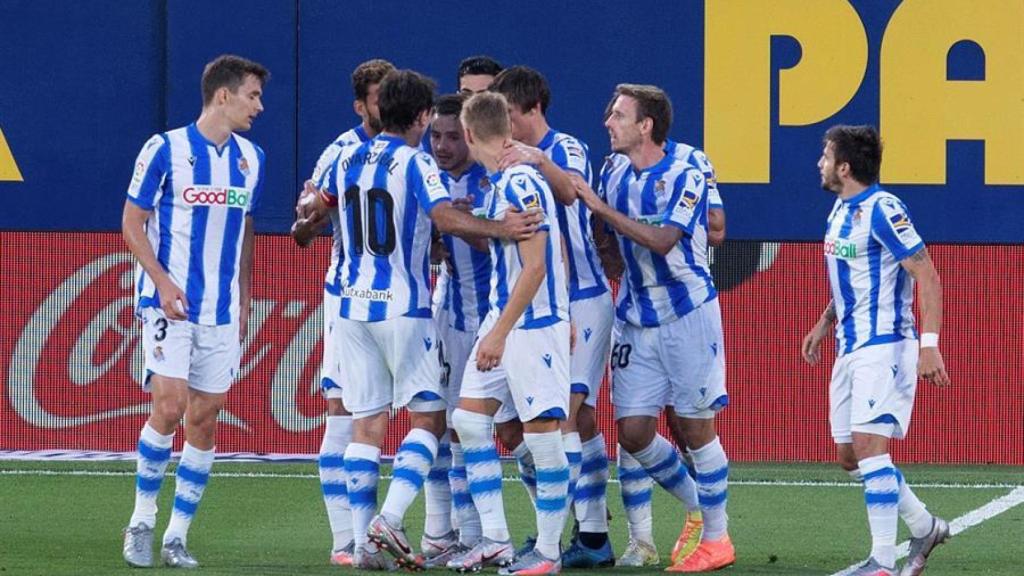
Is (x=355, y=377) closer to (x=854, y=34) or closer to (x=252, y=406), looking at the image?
(x=252, y=406)

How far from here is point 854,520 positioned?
30.6ft

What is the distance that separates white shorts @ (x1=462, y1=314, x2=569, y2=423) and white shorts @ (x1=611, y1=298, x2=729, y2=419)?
0.63 metres

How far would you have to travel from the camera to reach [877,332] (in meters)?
7.21

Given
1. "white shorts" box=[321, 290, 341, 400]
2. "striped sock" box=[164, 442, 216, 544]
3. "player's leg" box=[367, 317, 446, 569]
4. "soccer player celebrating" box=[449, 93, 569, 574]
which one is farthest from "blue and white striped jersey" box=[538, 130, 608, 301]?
"striped sock" box=[164, 442, 216, 544]

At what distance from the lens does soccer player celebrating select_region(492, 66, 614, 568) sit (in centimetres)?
754

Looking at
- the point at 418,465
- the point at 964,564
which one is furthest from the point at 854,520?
the point at 418,465

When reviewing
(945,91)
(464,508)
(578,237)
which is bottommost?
(464,508)

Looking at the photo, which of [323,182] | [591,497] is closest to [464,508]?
[591,497]

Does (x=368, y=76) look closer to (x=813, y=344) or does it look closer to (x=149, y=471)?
(x=149, y=471)

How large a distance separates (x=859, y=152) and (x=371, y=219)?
1.84m

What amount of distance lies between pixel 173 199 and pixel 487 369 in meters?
1.48

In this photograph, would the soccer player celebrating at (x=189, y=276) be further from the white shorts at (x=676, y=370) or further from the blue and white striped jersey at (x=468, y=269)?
the white shorts at (x=676, y=370)

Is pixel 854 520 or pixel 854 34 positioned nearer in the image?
pixel 854 520

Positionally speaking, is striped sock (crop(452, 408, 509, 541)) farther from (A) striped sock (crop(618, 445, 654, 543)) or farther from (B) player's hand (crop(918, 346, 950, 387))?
(B) player's hand (crop(918, 346, 950, 387))
